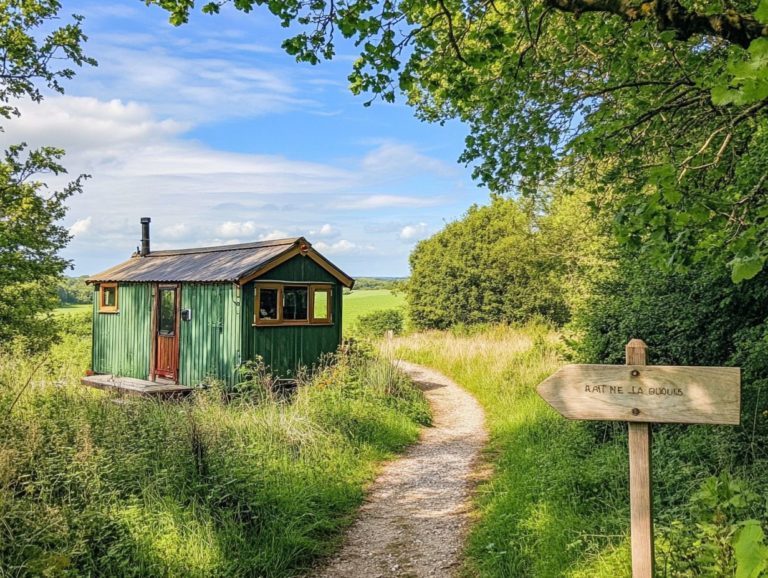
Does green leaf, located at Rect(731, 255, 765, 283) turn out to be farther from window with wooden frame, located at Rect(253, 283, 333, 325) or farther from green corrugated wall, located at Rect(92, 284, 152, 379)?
green corrugated wall, located at Rect(92, 284, 152, 379)

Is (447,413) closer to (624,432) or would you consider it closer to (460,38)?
(624,432)

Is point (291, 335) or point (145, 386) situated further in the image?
point (291, 335)

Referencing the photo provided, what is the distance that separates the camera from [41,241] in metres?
10.9

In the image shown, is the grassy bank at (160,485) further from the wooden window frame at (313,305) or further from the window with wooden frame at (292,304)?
the wooden window frame at (313,305)

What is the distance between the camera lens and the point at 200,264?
13766 millimetres

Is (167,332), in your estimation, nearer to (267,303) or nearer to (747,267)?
(267,303)

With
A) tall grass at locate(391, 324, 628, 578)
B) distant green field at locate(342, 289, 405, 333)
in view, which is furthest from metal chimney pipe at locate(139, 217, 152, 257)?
tall grass at locate(391, 324, 628, 578)

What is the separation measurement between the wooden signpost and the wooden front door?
11686mm

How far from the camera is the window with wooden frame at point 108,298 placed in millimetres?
14961

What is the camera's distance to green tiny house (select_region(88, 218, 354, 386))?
12.2 meters

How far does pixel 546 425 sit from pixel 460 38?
5.39 m

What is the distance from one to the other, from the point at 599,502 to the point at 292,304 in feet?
30.2

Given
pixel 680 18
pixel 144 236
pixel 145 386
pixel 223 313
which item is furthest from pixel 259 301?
pixel 680 18

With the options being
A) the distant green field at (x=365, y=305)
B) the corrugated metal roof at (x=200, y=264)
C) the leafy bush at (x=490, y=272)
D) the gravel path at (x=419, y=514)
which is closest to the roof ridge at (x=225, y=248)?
the corrugated metal roof at (x=200, y=264)
